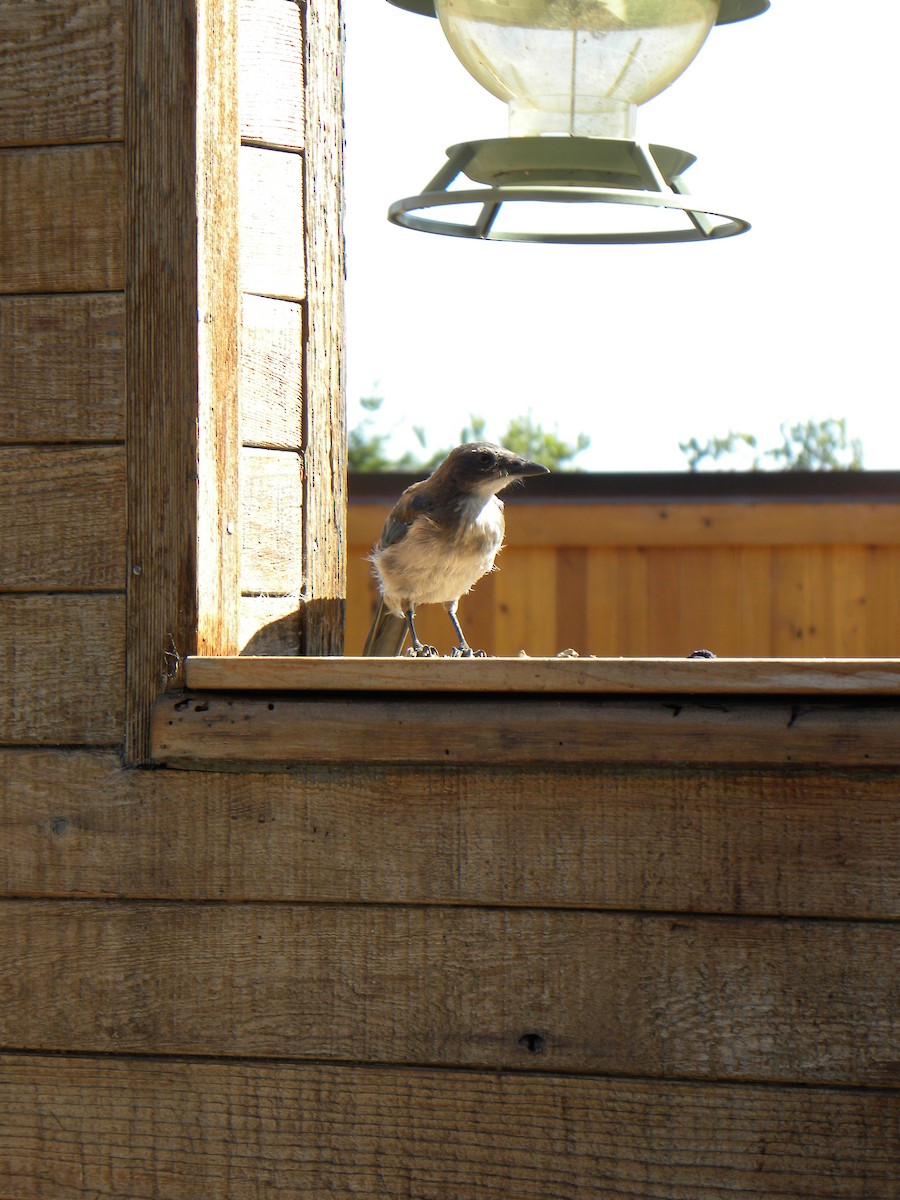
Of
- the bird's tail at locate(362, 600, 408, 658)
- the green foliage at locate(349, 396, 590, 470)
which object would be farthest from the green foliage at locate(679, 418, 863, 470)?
the bird's tail at locate(362, 600, 408, 658)

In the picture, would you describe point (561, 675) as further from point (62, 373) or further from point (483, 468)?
point (483, 468)

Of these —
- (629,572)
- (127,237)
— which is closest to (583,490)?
(629,572)

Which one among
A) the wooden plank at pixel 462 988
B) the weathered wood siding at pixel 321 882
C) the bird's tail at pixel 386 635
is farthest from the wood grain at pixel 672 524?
the wooden plank at pixel 462 988

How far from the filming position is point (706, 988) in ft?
5.89

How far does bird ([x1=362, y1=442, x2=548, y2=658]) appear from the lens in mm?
3252

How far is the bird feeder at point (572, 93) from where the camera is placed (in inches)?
67.1

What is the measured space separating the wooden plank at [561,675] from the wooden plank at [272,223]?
61 centimetres

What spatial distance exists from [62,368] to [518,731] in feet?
2.60

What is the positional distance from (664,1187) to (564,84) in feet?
4.37

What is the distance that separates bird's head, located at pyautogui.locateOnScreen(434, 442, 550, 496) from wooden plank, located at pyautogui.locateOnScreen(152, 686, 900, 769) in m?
1.42

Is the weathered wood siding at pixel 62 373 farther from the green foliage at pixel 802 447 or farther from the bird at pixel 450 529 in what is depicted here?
the green foliage at pixel 802 447

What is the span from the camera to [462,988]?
6.06 feet

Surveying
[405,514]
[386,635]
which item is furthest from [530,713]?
[386,635]

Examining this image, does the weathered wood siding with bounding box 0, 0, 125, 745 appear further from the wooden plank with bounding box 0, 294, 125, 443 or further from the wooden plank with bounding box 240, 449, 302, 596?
the wooden plank with bounding box 240, 449, 302, 596
